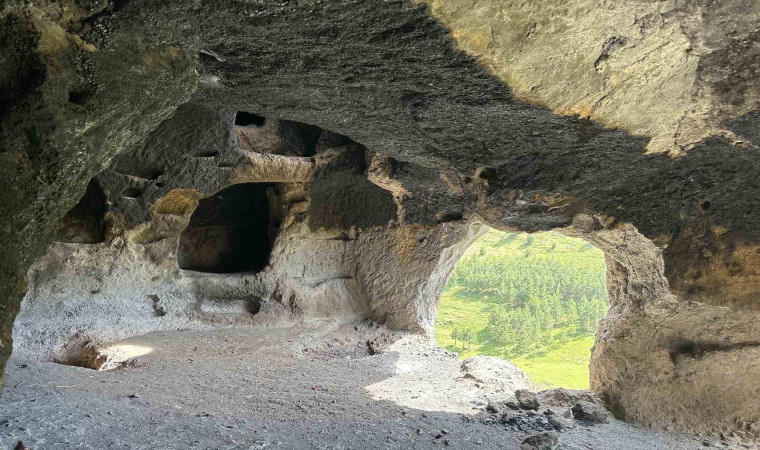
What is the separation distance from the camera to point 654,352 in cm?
380

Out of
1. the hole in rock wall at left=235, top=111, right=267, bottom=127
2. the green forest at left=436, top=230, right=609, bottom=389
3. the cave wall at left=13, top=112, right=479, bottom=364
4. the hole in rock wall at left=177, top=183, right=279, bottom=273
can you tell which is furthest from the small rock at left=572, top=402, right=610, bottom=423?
the green forest at left=436, top=230, right=609, bottom=389

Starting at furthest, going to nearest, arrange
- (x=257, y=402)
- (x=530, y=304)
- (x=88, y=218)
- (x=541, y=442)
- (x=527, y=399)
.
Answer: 1. (x=530, y=304)
2. (x=88, y=218)
3. (x=527, y=399)
4. (x=257, y=402)
5. (x=541, y=442)

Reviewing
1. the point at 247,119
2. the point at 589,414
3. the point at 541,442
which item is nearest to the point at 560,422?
the point at 589,414

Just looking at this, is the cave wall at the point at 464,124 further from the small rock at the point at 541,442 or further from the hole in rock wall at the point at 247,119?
the small rock at the point at 541,442

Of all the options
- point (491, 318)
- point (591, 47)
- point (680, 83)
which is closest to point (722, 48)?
point (680, 83)

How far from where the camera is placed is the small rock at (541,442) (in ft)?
9.89

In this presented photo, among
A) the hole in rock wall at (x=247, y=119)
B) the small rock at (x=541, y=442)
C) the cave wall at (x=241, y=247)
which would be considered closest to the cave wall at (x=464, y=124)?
the cave wall at (x=241, y=247)

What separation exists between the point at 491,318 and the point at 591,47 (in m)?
12.6

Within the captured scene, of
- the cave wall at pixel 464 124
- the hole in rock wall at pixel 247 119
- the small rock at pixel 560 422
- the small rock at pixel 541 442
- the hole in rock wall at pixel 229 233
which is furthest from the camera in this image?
the hole in rock wall at pixel 229 233

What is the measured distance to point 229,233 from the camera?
6051 millimetres

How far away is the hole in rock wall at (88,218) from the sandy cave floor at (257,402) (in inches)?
32.0

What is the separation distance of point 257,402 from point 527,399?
5.55 ft

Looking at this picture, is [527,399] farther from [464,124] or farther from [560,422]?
[464,124]

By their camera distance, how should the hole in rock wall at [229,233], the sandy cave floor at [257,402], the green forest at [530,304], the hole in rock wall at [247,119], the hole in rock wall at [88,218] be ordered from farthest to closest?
the green forest at [530,304] → the hole in rock wall at [229,233] → the hole in rock wall at [247,119] → the hole in rock wall at [88,218] → the sandy cave floor at [257,402]
